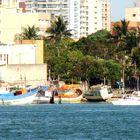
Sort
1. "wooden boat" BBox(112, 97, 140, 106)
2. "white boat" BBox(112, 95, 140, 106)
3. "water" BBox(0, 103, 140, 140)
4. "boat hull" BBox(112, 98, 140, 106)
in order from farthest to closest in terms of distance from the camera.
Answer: "white boat" BBox(112, 95, 140, 106), "wooden boat" BBox(112, 97, 140, 106), "boat hull" BBox(112, 98, 140, 106), "water" BBox(0, 103, 140, 140)

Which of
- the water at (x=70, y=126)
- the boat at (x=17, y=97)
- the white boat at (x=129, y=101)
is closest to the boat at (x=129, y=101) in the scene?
the white boat at (x=129, y=101)

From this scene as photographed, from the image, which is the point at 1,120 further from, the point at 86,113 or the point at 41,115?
the point at 86,113

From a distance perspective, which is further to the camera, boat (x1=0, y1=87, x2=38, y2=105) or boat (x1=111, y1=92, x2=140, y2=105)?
boat (x1=0, y1=87, x2=38, y2=105)

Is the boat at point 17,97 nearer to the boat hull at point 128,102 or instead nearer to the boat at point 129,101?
the boat at point 129,101

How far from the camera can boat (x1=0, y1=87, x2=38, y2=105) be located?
182 m

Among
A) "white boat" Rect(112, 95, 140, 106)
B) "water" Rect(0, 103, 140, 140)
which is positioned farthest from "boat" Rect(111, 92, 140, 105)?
"water" Rect(0, 103, 140, 140)

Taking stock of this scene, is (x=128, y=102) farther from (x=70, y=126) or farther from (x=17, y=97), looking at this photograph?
(x=70, y=126)

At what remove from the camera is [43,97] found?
197875 mm

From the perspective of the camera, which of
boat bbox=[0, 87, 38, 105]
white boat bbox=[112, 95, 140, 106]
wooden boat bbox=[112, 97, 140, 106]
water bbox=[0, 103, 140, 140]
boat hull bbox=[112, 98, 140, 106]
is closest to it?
water bbox=[0, 103, 140, 140]

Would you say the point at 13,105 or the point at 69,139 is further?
the point at 13,105

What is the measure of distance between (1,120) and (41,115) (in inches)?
592

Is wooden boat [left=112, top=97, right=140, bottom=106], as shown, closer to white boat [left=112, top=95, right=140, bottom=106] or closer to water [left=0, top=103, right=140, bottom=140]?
white boat [left=112, top=95, right=140, bottom=106]

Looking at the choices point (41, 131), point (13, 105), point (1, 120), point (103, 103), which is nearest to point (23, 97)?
point (13, 105)

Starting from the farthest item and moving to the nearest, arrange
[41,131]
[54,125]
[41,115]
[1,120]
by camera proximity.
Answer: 1. [41,115]
2. [1,120]
3. [54,125]
4. [41,131]
